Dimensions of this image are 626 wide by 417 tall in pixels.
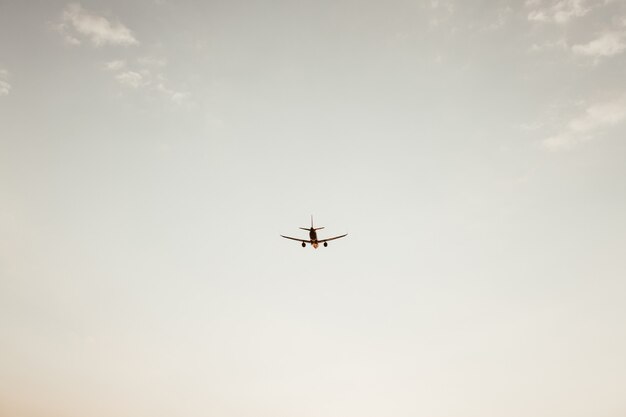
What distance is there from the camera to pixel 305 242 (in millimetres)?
43750

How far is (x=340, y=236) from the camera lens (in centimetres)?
4325

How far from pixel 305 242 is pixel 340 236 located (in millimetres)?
4401
